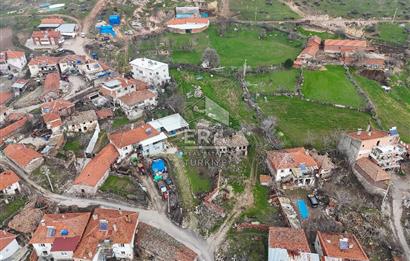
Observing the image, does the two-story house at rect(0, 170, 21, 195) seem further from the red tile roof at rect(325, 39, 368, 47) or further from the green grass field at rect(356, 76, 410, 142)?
the red tile roof at rect(325, 39, 368, 47)

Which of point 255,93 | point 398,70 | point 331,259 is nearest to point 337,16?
point 398,70

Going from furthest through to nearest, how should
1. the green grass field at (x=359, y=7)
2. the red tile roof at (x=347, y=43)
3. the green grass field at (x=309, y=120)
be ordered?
the green grass field at (x=359, y=7) < the red tile roof at (x=347, y=43) < the green grass field at (x=309, y=120)

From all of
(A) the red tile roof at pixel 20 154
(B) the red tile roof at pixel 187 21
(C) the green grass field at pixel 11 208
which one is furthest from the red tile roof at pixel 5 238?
(B) the red tile roof at pixel 187 21

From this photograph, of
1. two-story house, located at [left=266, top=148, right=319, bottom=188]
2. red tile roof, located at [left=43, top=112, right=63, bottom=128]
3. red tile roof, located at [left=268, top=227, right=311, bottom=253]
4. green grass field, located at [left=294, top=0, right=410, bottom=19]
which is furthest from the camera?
green grass field, located at [left=294, top=0, right=410, bottom=19]

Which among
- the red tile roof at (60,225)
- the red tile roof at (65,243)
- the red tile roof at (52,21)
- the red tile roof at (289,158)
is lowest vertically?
the red tile roof at (65,243)

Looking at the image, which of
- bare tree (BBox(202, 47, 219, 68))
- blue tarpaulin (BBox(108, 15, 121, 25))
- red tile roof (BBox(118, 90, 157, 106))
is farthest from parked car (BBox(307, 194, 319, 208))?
blue tarpaulin (BBox(108, 15, 121, 25))

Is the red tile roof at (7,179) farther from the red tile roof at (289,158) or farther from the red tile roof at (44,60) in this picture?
the red tile roof at (289,158)
